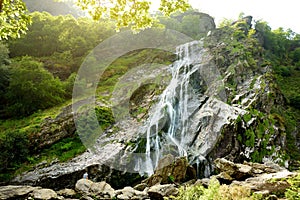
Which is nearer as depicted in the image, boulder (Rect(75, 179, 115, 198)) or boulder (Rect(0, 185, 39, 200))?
boulder (Rect(0, 185, 39, 200))

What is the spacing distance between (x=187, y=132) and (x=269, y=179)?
26.0 ft

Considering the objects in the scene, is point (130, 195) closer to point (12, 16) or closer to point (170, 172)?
point (170, 172)

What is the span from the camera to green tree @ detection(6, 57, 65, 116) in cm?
1555

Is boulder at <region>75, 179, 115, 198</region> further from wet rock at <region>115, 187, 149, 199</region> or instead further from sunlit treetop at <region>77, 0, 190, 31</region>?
sunlit treetop at <region>77, 0, 190, 31</region>

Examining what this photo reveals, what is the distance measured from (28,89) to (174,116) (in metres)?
9.82

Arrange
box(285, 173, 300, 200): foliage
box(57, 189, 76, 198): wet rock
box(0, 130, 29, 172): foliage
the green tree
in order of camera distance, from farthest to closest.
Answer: the green tree < box(0, 130, 29, 172): foliage < box(57, 189, 76, 198): wet rock < box(285, 173, 300, 200): foliage

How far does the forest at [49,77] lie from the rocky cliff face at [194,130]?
1377mm

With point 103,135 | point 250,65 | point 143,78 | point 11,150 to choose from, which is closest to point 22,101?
point 11,150

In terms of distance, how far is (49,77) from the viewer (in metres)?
16.7

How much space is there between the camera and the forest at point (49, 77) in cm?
1317

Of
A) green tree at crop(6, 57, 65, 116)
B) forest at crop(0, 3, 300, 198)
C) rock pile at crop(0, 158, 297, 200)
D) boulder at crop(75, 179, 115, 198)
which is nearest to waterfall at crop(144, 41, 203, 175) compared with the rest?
forest at crop(0, 3, 300, 198)

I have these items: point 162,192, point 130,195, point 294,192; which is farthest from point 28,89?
point 294,192

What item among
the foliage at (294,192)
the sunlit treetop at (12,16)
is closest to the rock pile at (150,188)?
the foliage at (294,192)

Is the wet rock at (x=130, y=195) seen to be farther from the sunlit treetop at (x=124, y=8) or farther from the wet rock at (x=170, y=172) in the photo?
the sunlit treetop at (x=124, y=8)
